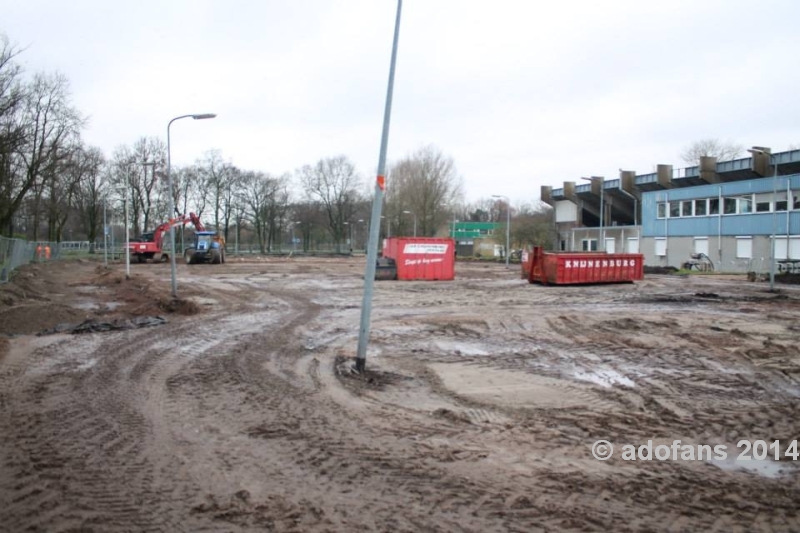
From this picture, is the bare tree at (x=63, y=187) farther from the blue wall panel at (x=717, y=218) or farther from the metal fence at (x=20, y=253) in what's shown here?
the blue wall panel at (x=717, y=218)

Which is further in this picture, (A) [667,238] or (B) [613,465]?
(A) [667,238]

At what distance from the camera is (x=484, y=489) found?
4.84 metres

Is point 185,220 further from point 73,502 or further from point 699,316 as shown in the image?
point 73,502

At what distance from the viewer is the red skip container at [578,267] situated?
100.0 ft

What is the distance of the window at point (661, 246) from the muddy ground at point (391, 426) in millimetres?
38658

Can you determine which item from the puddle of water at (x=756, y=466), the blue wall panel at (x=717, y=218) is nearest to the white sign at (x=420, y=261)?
the blue wall panel at (x=717, y=218)

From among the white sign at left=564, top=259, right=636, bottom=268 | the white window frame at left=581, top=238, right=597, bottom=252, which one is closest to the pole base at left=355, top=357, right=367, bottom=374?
the white sign at left=564, top=259, right=636, bottom=268

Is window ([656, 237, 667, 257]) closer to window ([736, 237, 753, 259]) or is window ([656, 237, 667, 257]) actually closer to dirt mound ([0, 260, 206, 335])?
window ([736, 237, 753, 259])

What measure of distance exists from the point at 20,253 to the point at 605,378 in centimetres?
3573

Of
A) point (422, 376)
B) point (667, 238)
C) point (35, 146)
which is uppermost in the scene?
point (35, 146)

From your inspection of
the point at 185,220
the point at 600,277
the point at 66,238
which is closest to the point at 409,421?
the point at 600,277

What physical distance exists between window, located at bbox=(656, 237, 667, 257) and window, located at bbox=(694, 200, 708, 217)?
4.04m

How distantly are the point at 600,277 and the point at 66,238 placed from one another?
84013mm

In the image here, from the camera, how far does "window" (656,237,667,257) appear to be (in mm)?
51344
